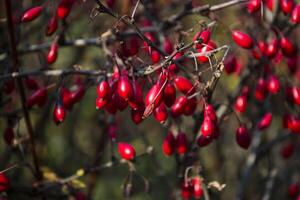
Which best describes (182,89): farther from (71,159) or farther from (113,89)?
(71,159)

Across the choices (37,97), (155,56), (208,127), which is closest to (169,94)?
(208,127)

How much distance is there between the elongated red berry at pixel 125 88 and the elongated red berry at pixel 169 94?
174 millimetres

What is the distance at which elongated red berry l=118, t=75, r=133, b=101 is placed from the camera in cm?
170

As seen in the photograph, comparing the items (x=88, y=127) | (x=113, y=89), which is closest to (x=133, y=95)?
(x=113, y=89)

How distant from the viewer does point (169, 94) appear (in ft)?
6.08

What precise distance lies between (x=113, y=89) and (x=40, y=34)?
2041 millimetres

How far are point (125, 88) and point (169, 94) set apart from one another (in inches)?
8.5

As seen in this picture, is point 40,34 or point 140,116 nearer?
point 140,116

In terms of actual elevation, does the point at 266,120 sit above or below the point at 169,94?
below

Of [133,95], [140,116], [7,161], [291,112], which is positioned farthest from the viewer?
[7,161]

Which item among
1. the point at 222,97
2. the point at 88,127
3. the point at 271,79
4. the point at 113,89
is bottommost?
the point at 88,127

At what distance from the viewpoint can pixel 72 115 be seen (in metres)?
4.23

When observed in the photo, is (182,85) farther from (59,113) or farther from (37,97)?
(37,97)

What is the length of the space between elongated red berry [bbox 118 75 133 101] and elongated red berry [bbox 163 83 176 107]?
0.17 meters
